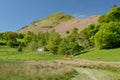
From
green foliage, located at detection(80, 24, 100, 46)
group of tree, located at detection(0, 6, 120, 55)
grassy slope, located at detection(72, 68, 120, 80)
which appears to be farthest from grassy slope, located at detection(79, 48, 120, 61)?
grassy slope, located at detection(72, 68, 120, 80)

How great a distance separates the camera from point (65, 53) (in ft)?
290

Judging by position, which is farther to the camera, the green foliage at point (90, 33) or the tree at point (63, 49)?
the green foliage at point (90, 33)

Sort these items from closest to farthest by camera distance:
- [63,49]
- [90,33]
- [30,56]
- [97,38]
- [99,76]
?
[99,76]
[97,38]
[30,56]
[63,49]
[90,33]

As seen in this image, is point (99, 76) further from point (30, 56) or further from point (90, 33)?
point (90, 33)

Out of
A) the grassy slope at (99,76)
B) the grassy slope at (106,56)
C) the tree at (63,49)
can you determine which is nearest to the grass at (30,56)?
the tree at (63,49)

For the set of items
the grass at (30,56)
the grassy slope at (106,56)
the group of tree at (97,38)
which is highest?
the group of tree at (97,38)

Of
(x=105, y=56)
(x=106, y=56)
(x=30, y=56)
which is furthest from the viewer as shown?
(x=30, y=56)

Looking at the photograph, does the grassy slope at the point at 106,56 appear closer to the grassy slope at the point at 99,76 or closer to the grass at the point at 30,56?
the grass at the point at 30,56

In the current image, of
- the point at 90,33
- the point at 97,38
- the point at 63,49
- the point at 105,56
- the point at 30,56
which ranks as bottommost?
the point at 30,56

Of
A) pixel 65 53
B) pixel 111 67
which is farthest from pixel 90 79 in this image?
pixel 65 53

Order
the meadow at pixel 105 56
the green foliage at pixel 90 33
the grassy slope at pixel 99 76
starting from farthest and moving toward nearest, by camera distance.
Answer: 1. the green foliage at pixel 90 33
2. the meadow at pixel 105 56
3. the grassy slope at pixel 99 76

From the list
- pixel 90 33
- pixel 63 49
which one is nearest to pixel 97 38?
pixel 63 49

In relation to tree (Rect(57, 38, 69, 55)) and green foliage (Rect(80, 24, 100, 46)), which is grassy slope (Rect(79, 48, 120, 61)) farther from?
green foliage (Rect(80, 24, 100, 46))

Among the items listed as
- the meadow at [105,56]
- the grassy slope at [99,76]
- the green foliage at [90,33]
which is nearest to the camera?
the grassy slope at [99,76]
